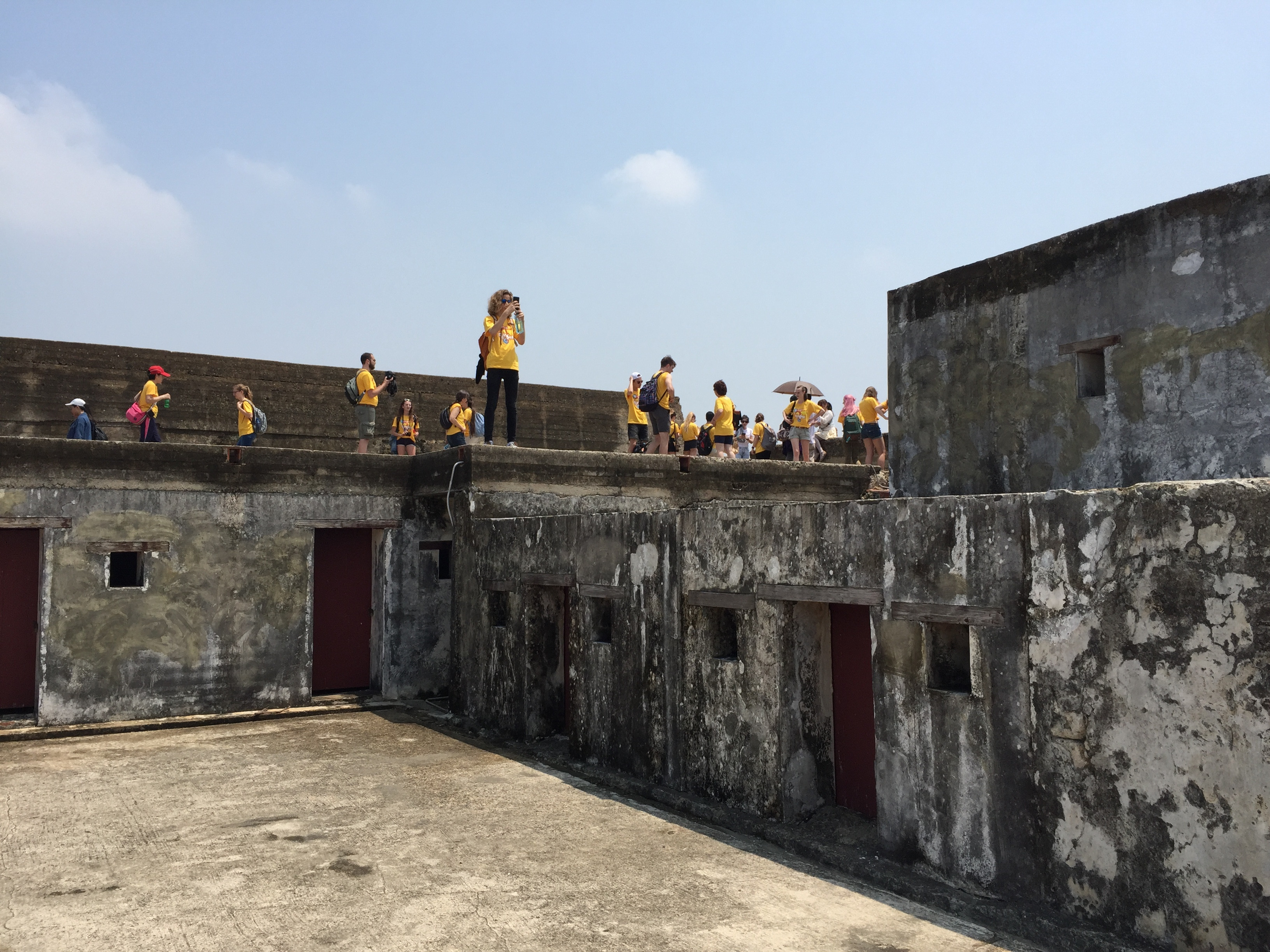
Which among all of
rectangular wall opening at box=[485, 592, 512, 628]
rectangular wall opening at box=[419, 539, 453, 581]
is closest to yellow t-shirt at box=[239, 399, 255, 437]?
rectangular wall opening at box=[419, 539, 453, 581]

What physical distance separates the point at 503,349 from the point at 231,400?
605cm

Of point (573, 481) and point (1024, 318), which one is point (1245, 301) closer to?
point (1024, 318)

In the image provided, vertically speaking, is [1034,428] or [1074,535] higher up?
[1034,428]

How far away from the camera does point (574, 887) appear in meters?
6.03

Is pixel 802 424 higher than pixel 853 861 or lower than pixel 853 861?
higher

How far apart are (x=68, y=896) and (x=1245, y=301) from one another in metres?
8.23

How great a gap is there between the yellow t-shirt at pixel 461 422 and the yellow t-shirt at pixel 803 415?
14.8 feet

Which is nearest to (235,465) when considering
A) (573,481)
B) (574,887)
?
(573,481)

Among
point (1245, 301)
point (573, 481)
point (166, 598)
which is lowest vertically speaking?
point (166, 598)

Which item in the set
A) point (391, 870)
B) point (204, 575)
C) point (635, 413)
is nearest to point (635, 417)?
point (635, 413)

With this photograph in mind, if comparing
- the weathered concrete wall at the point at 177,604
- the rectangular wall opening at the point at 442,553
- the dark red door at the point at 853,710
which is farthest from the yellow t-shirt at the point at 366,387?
the dark red door at the point at 853,710

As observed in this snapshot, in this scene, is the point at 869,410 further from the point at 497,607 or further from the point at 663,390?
the point at 497,607

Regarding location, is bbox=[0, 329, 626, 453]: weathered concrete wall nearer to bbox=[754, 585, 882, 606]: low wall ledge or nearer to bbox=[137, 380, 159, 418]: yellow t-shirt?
bbox=[137, 380, 159, 418]: yellow t-shirt

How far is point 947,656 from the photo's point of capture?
609cm
